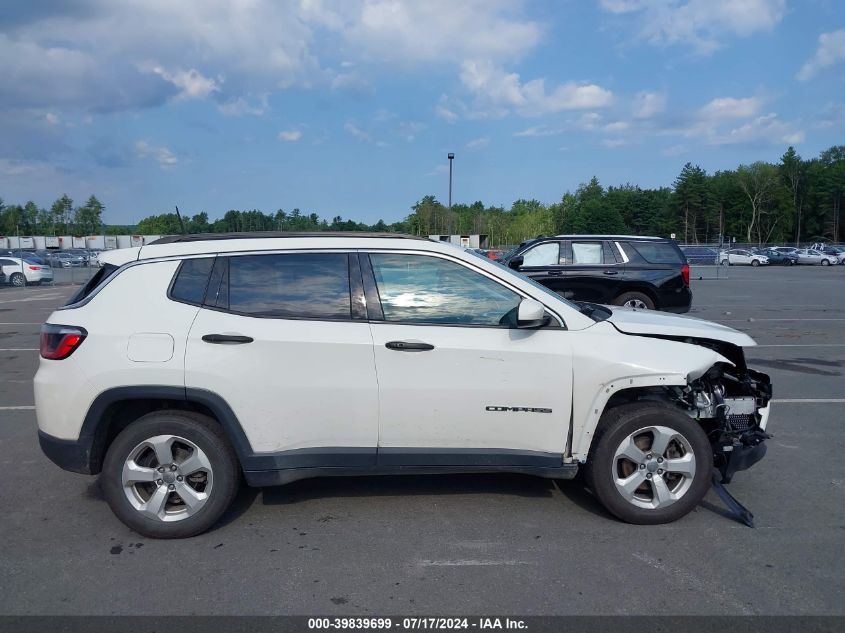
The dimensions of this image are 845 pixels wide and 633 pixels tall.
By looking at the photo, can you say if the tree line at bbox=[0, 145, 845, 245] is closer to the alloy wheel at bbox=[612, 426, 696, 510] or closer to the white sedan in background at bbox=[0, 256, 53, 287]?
the white sedan in background at bbox=[0, 256, 53, 287]

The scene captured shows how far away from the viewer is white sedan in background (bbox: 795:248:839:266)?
182 feet

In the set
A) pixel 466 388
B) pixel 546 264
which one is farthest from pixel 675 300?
pixel 466 388

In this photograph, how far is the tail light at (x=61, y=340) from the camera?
13.7ft

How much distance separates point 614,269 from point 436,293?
913 cm

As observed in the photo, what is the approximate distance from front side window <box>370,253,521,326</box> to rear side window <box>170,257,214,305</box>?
106 centimetres

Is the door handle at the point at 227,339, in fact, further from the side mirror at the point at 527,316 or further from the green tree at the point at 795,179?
the green tree at the point at 795,179

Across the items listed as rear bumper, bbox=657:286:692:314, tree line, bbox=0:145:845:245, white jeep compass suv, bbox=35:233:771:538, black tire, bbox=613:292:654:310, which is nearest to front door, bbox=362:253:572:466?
white jeep compass suv, bbox=35:233:771:538

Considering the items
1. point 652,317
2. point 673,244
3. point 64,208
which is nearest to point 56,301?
point 673,244

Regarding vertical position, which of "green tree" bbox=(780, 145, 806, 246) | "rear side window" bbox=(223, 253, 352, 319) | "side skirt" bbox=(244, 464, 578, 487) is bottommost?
"side skirt" bbox=(244, 464, 578, 487)

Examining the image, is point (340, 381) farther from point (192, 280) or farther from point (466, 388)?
point (192, 280)

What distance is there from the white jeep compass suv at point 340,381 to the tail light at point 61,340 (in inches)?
0.5

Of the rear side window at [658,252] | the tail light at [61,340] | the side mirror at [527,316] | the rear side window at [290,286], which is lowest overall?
the tail light at [61,340]

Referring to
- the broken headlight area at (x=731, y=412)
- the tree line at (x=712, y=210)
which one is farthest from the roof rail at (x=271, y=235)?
the tree line at (x=712, y=210)

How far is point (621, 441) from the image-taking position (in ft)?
13.9
